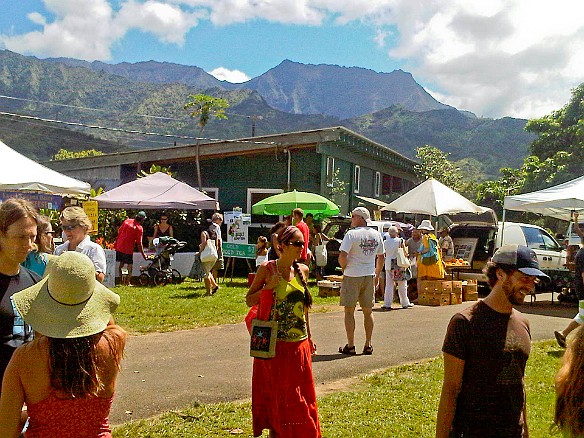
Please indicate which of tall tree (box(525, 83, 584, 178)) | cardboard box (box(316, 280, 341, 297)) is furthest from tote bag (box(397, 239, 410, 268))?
tall tree (box(525, 83, 584, 178))

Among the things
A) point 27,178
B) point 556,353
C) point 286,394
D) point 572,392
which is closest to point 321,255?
point 556,353

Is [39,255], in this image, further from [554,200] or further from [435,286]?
[554,200]

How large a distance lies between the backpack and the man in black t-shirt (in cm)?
1089

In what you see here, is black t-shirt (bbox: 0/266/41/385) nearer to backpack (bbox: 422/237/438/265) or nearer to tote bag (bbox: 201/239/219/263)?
tote bag (bbox: 201/239/219/263)

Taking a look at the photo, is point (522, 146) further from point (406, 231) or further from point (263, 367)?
point (263, 367)

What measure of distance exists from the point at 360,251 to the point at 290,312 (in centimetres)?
372

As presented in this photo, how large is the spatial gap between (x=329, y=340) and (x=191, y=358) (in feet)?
7.42

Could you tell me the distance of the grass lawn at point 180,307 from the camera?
10406mm

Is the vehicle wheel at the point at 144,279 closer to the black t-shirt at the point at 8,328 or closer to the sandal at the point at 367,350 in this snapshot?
the sandal at the point at 367,350

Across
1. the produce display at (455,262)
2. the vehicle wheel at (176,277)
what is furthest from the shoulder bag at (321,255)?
the vehicle wheel at (176,277)

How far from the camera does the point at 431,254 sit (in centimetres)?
1369

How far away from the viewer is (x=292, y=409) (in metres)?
4.37

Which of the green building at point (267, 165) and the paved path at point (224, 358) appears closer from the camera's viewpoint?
the paved path at point (224, 358)

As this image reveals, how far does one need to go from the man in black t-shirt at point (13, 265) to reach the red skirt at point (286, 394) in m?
1.77
